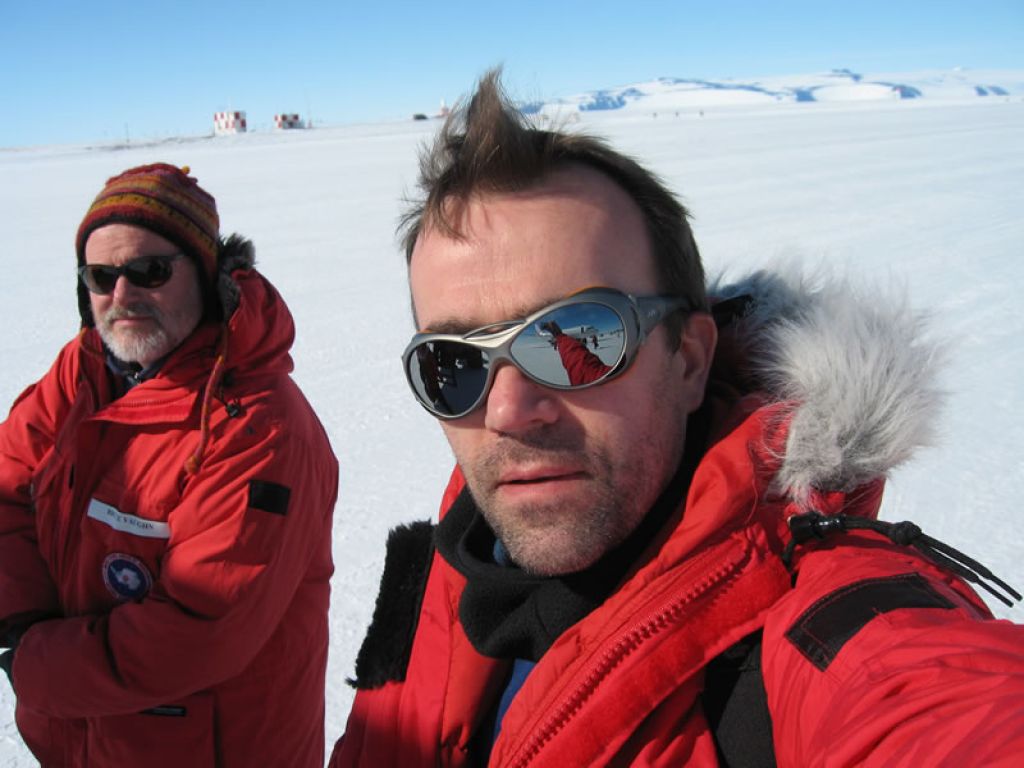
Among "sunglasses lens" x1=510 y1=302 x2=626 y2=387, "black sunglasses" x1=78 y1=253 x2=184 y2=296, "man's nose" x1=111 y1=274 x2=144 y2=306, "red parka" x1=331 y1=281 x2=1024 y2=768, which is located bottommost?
"red parka" x1=331 y1=281 x2=1024 y2=768

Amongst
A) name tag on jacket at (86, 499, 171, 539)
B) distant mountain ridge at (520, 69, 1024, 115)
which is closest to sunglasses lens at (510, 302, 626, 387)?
name tag on jacket at (86, 499, 171, 539)

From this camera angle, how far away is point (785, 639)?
87cm

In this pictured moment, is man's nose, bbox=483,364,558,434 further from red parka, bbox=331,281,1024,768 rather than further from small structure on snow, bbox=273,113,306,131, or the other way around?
small structure on snow, bbox=273,113,306,131

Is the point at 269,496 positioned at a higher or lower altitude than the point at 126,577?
higher

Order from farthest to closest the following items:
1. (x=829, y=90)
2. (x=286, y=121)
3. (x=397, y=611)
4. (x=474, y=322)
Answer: (x=829, y=90) → (x=286, y=121) → (x=397, y=611) → (x=474, y=322)

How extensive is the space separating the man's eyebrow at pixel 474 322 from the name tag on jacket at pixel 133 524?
95cm

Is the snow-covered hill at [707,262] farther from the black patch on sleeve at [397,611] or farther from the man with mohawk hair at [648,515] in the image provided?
the black patch on sleeve at [397,611]

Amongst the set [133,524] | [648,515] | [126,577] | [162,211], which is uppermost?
[162,211]

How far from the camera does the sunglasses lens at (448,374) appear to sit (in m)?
1.18

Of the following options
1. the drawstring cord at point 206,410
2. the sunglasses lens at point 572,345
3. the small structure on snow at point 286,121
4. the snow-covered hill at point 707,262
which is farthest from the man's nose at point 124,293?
the small structure on snow at point 286,121

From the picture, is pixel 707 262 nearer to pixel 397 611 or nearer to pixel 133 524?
pixel 397 611

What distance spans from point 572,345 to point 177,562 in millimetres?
1150

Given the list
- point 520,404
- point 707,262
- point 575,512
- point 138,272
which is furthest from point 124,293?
point 707,262

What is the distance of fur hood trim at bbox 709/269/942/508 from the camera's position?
1043 millimetres
